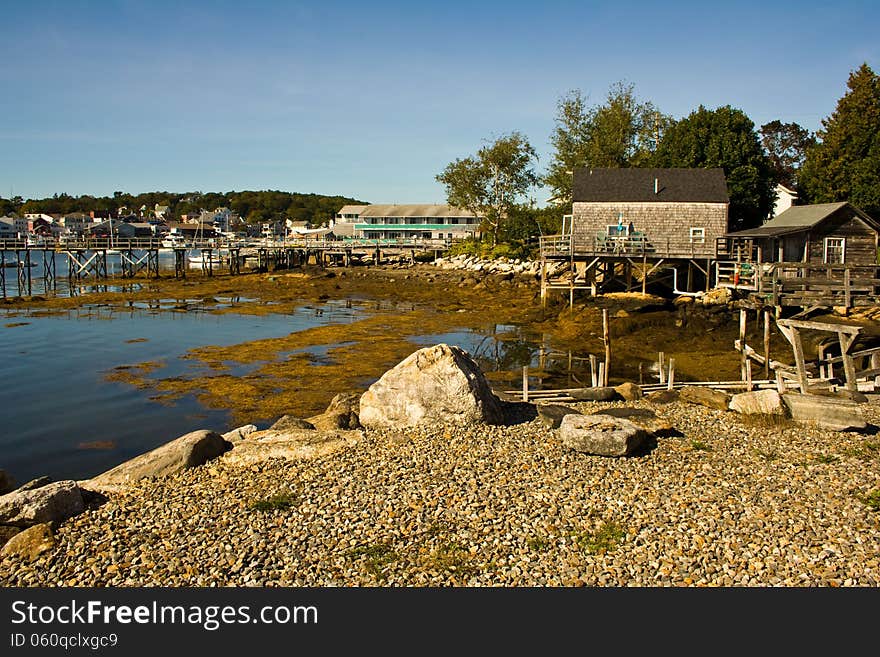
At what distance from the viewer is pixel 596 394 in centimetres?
1848

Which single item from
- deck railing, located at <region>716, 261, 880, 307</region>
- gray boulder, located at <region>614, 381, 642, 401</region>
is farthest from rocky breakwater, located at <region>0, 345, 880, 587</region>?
deck railing, located at <region>716, 261, 880, 307</region>

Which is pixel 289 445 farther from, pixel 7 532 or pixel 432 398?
pixel 7 532

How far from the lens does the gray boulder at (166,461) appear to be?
42.4 ft

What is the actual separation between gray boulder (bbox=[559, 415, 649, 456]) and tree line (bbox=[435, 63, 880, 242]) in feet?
131

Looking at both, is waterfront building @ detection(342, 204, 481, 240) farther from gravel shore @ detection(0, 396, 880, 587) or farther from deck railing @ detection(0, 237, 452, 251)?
gravel shore @ detection(0, 396, 880, 587)

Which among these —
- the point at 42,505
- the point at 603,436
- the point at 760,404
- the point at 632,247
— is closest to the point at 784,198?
the point at 632,247

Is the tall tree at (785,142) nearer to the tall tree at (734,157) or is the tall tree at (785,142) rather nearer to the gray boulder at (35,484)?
the tall tree at (734,157)

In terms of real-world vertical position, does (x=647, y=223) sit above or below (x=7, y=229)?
below

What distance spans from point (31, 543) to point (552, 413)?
10.5m

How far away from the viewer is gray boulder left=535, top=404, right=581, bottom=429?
15.6m

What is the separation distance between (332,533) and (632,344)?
23.2 metres

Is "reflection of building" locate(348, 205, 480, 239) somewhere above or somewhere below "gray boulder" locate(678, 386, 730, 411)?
above

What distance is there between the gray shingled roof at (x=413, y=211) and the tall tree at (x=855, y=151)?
67.6 m

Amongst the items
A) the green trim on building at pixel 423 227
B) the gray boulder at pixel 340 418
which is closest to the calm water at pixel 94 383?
the gray boulder at pixel 340 418
